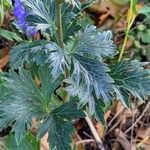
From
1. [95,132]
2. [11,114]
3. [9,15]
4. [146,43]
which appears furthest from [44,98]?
[146,43]

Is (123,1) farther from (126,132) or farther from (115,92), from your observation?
(115,92)

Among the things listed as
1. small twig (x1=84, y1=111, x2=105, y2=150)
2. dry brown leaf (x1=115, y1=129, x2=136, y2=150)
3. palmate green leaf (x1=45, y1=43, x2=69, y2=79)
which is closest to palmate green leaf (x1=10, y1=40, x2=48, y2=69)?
palmate green leaf (x1=45, y1=43, x2=69, y2=79)

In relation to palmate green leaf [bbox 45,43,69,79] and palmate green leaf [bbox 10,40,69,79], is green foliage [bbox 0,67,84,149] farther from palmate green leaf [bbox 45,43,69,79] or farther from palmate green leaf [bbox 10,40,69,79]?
palmate green leaf [bbox 45,43,69,79]

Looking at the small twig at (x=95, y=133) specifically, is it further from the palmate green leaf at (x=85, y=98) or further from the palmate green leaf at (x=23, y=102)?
the palmate green leaf at (x=85, y=98)

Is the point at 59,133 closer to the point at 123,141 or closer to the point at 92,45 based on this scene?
the point at 92,45

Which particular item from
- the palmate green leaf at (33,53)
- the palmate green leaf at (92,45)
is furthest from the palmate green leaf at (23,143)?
the palmate green leaf at (92,45)

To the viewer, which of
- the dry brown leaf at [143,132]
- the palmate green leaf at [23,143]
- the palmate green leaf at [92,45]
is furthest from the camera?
the dry brown leaf at [143,132]
